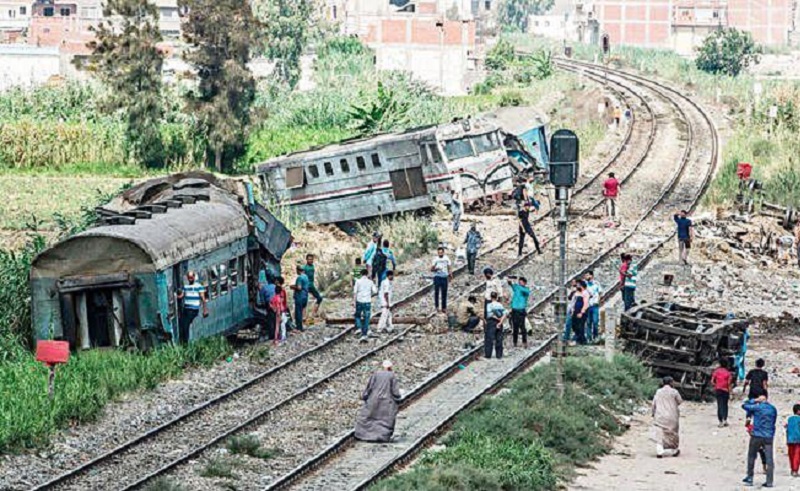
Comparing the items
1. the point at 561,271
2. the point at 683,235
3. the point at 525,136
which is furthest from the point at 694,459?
the point at 525,136

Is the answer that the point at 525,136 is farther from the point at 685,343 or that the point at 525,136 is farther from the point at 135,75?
the point at 685,343

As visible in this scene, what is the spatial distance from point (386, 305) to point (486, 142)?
17214 mm

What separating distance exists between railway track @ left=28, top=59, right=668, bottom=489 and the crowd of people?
4.65 m

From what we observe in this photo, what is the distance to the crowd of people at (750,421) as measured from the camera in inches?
841

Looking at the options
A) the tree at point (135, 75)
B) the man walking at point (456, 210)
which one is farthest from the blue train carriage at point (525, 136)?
the tree at point (135, 75)

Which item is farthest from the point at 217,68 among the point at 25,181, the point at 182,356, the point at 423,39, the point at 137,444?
the point at 423,39

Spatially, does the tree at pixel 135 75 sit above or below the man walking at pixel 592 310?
above

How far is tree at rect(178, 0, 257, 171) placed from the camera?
5781 cm

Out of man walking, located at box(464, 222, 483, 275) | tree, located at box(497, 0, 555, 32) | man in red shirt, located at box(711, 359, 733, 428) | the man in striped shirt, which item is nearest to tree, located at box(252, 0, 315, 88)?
man walking, located at box(464, 222, 483, 275)

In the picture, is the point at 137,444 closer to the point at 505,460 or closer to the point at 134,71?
the point at 505,460

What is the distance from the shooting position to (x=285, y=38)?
102m

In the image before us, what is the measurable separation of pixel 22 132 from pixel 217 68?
799 centimetres

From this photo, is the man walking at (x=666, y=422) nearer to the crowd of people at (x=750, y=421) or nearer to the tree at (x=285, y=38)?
the crowd of people at (x=750, y=421)

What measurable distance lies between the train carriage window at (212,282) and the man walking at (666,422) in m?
8.81
